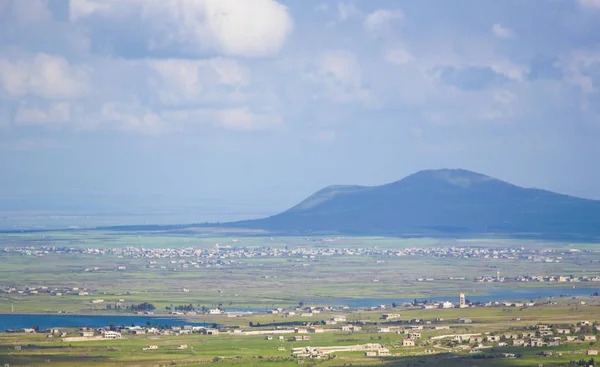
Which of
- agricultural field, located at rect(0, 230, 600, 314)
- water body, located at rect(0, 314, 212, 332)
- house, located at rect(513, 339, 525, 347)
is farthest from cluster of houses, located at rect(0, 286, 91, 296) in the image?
house, located at rect(513, 339, 525, 347)

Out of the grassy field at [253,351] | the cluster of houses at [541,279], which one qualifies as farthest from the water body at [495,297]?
the grassy field at [253,351]

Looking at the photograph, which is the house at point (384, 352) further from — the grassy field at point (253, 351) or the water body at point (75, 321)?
the water body at point (75, 321)

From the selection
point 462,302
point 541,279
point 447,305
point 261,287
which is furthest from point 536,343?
point 541,279

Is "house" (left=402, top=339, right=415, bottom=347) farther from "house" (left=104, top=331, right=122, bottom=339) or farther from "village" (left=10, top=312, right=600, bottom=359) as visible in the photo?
"house" (left=104, top=331, right=122, bottom=339)

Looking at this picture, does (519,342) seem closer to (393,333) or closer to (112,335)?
(393,333)

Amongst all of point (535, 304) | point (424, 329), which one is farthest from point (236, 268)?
point (424, 329)
